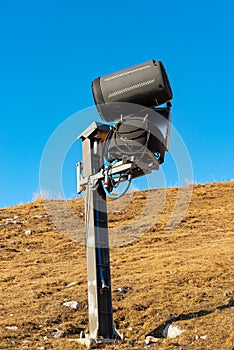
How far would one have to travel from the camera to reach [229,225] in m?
19.6

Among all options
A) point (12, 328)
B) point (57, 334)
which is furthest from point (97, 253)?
point (12, 328)

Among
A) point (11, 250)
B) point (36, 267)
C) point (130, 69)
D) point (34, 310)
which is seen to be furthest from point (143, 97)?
point (11, 250)

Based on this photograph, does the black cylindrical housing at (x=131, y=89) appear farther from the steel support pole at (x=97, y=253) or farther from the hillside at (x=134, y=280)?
the hillside at (x=134, y=280)

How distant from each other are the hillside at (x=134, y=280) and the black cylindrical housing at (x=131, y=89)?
3845 millimetres

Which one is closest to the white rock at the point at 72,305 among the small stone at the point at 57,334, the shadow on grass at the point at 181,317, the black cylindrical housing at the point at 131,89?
the small stone at the point at 57,334

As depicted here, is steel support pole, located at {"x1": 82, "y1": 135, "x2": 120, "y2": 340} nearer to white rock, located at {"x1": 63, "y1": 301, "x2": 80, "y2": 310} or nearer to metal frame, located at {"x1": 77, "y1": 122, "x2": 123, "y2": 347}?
metal frame, located at {"x1": 77, "y1": 122, "x2": 123, "y2": 347}

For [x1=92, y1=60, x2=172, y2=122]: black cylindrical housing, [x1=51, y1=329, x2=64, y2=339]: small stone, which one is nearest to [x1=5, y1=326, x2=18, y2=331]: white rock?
[x1=51, y1=329, x2=64, y2=339]: small stone

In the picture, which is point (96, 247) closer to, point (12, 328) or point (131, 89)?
point (12, 328)

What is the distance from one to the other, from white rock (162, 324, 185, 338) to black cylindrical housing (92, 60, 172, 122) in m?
3.78

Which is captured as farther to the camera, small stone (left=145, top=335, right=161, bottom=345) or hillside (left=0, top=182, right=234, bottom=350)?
hillside (left=0, top=182, right=234, bottom=350)

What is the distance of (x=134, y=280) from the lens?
13039mm

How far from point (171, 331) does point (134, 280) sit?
12.5 ft

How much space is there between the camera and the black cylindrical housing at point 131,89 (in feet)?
30.5

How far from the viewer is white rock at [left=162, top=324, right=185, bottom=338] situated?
9.13 metres
